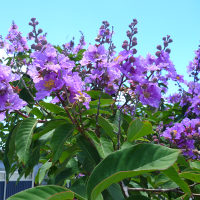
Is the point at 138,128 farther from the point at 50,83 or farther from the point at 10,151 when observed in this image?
the point at 10,151

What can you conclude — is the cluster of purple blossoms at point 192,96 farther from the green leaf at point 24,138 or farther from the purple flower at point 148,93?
the green leaf at point 24,138

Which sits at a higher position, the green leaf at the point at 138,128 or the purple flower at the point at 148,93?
the purple flower at the point at 148,93

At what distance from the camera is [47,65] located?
3.10 feet

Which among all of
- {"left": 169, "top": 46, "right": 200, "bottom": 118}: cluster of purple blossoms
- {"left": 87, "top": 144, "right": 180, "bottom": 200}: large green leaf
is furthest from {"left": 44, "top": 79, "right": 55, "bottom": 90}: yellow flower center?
{"left": 169, "top": 46, "right": 200, "bottom": 118}: cluster of purple blossoms

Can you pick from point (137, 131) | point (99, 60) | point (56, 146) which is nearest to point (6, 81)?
point (56, 146)

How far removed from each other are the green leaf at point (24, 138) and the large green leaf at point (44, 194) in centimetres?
46

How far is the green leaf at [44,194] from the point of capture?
0.46 meters

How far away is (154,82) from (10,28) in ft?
9.91

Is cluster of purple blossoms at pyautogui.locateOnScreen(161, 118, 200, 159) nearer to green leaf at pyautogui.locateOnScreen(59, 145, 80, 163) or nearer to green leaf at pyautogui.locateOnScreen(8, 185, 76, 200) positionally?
green leaf at pyautogui.locateOnScreen(59, 145, 80, 163)

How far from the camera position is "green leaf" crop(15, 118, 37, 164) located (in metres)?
0.94

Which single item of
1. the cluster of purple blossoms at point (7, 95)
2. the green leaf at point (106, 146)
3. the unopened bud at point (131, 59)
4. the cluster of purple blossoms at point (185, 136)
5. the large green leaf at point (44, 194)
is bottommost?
the cluster of purple blossoms at point (185, 136)

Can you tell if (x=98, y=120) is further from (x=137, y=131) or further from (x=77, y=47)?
(x=77, y=47)

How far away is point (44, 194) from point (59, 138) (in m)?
0.48

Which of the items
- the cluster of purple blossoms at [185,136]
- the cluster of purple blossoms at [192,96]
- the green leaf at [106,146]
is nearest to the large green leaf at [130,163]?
the green leaf at [106,146]
